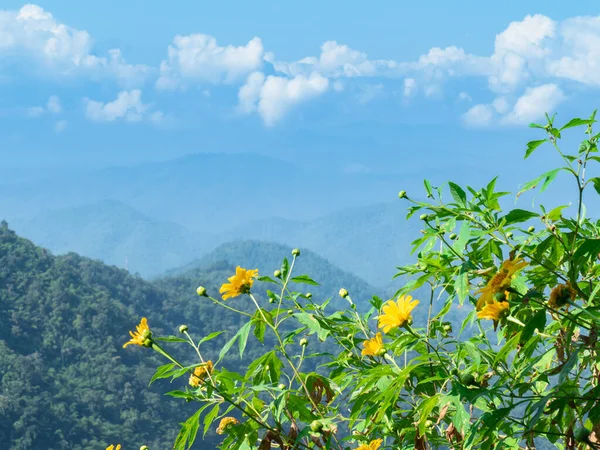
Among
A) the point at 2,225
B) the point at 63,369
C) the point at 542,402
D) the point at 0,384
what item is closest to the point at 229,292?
the point at 542,402

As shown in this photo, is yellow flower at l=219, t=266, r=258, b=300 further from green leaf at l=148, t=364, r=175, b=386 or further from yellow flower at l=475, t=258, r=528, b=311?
yellow flower at l=475, t=258, r=528, b=311

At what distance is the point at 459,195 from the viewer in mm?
1190

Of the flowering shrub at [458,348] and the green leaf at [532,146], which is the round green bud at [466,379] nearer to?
the flowering shrub at [458,348]

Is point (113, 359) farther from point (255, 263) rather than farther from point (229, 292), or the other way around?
point (255, 263)

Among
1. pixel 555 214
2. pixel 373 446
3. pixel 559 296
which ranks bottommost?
pixel 373 446

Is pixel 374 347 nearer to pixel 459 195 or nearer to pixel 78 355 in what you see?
pixel 459 195

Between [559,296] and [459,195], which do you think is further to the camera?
[459,195]

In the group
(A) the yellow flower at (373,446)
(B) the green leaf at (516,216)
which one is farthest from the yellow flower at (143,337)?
(B) the green leaf at (516,216)

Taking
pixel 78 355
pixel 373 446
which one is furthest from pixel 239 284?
pixel 78 355

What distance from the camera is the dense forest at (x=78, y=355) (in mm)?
41250

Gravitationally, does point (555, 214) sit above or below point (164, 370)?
above

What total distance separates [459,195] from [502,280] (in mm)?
228

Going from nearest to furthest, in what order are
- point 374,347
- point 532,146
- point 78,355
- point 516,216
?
point 516,216 < point 532,146 < point 374,347 < point 78,355

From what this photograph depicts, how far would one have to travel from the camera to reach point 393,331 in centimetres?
137
